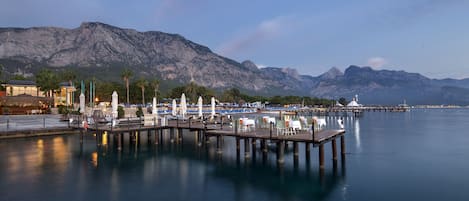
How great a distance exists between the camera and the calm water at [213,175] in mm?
16922

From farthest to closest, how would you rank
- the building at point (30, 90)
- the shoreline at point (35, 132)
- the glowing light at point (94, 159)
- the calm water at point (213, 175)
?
the building at point (30, 90), the shoreline at point (35, 132), the glowing light at point (94, 159), the calm water at point (213, 175)

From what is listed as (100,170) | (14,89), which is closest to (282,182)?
(100,170)

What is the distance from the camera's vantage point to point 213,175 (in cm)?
2091

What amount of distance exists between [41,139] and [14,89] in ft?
137

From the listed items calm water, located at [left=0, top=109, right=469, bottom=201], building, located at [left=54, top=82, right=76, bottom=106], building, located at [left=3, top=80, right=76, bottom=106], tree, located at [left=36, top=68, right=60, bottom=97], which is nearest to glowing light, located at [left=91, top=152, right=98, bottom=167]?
calm water, located at [left=0, top=109, right=469, bottom=201]

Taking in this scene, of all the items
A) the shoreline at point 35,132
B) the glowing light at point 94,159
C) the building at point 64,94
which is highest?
the building at point 64,94

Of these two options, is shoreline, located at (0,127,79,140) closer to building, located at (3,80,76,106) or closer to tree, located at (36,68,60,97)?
building, located at (3,80,76,106)

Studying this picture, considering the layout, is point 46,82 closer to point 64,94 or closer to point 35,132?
point 64,94

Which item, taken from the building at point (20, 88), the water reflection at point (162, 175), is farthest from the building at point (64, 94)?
the water reflection at point (162, 175)

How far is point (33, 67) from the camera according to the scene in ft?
593

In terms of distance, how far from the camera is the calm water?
1692cm

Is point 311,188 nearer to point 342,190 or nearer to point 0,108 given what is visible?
point 342,190

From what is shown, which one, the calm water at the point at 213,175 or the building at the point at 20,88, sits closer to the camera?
the calm water at the point at 213,175

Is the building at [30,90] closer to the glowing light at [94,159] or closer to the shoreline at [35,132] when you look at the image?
the shoreline at [35,132]
